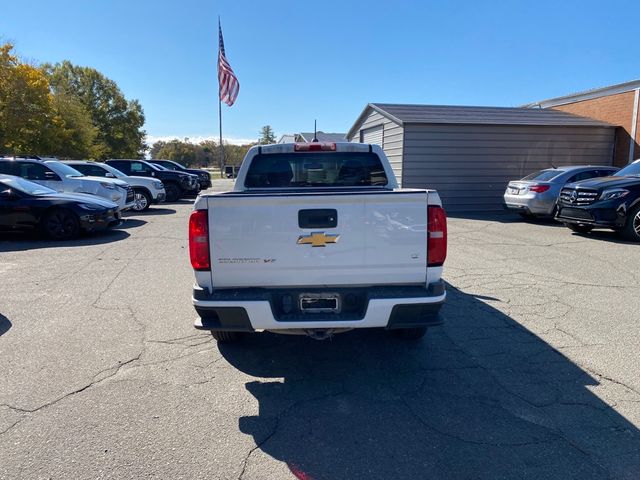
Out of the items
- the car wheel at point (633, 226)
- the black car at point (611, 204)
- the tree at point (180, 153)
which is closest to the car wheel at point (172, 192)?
the black car at point (611, 204)

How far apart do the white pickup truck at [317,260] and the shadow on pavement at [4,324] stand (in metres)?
2.69

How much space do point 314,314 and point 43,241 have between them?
8920mm

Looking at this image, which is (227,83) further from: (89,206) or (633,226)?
(633,226)

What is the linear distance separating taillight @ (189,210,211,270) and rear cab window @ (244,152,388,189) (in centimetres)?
158

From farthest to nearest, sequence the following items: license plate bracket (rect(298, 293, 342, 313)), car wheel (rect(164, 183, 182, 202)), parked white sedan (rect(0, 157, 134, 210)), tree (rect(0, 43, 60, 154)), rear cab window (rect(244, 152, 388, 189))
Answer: tree (rect(0, 43, 60, 154)), car wheel (rect(164, 183, 182, 202)), parked white sedan (rect(0, 157, 134, 210)), rear cab window (rect(244, 152, 388, 189)), license plate bracket (rect(298, 293, 342, 313))

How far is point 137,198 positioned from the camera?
15.3m

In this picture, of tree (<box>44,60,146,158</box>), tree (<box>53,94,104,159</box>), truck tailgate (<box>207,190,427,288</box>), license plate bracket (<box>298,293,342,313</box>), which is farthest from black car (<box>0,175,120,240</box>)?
tree (<box>44,60,146,158</box>)

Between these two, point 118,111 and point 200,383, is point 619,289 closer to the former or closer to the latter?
point 200,383

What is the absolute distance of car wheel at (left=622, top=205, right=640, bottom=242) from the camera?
8.84 m

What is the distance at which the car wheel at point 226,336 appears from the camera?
3835 millimetres

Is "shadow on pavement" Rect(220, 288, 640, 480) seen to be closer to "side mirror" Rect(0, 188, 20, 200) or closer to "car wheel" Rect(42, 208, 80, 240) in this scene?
"car wheel" Rect(42, 208, 80, 240)

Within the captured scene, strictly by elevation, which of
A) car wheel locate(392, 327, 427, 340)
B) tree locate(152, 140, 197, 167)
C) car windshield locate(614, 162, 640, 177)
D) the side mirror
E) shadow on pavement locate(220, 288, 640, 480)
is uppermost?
tree locate(152, 140, 197, 167)

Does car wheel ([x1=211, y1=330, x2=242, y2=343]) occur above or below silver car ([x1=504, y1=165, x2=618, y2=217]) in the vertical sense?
below

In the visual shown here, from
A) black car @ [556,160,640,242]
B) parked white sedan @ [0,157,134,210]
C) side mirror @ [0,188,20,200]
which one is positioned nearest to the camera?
black car @ [556,160,640,242]
